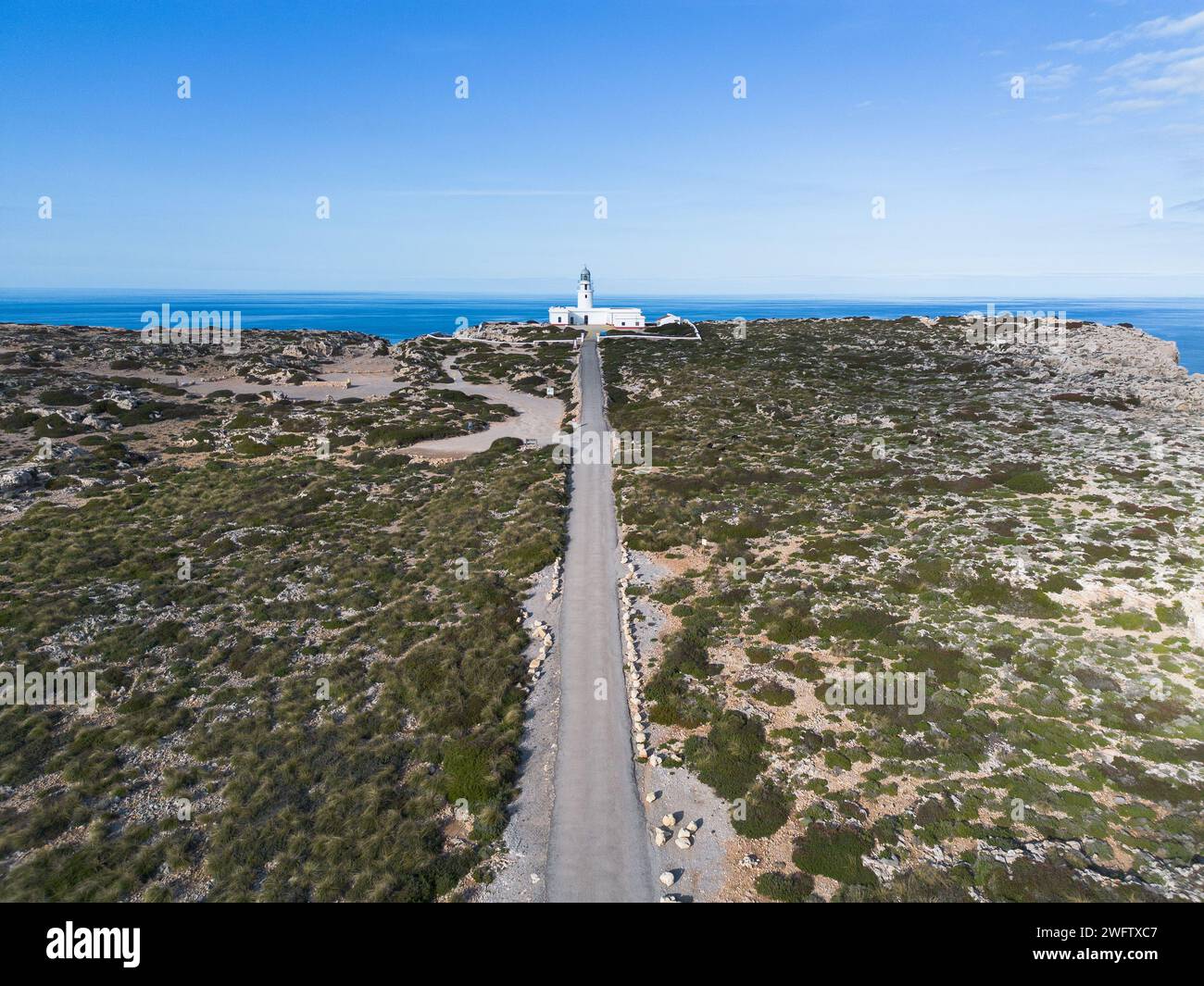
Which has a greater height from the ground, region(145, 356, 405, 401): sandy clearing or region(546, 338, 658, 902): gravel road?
region(145, 356, 405, 401): sandy clearing

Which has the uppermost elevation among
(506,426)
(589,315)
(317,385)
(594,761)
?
(589,315)

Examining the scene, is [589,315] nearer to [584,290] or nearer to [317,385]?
[584,290]

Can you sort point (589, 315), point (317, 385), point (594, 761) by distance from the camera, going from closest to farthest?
point (594, 761)
point (317, 385)
point (589, 315)

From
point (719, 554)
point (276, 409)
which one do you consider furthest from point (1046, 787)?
point (276, 409)

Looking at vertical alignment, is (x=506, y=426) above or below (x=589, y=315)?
below

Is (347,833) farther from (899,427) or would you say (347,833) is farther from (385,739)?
(899,427)

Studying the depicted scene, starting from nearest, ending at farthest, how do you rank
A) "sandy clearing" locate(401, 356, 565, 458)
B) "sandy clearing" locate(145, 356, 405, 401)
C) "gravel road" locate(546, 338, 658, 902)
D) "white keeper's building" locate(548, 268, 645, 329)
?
"gravel road" locate(546, 338, 658, 902)
"sandy clearing" locate(401, 356, 565, 458)
"sandy clearing" locate(145, 356, 405, 401)
"white keeper's building" locate(548, 268, 645, 329)

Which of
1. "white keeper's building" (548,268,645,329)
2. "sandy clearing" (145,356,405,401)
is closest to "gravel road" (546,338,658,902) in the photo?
"sandy clearing" (145,356,405,401)

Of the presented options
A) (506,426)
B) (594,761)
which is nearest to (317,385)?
(506,426)

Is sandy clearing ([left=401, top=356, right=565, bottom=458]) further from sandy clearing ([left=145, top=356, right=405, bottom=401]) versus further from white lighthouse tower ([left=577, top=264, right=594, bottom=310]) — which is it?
white lighthouse tower ([left=577, top=264, right=594, bottom=310])
